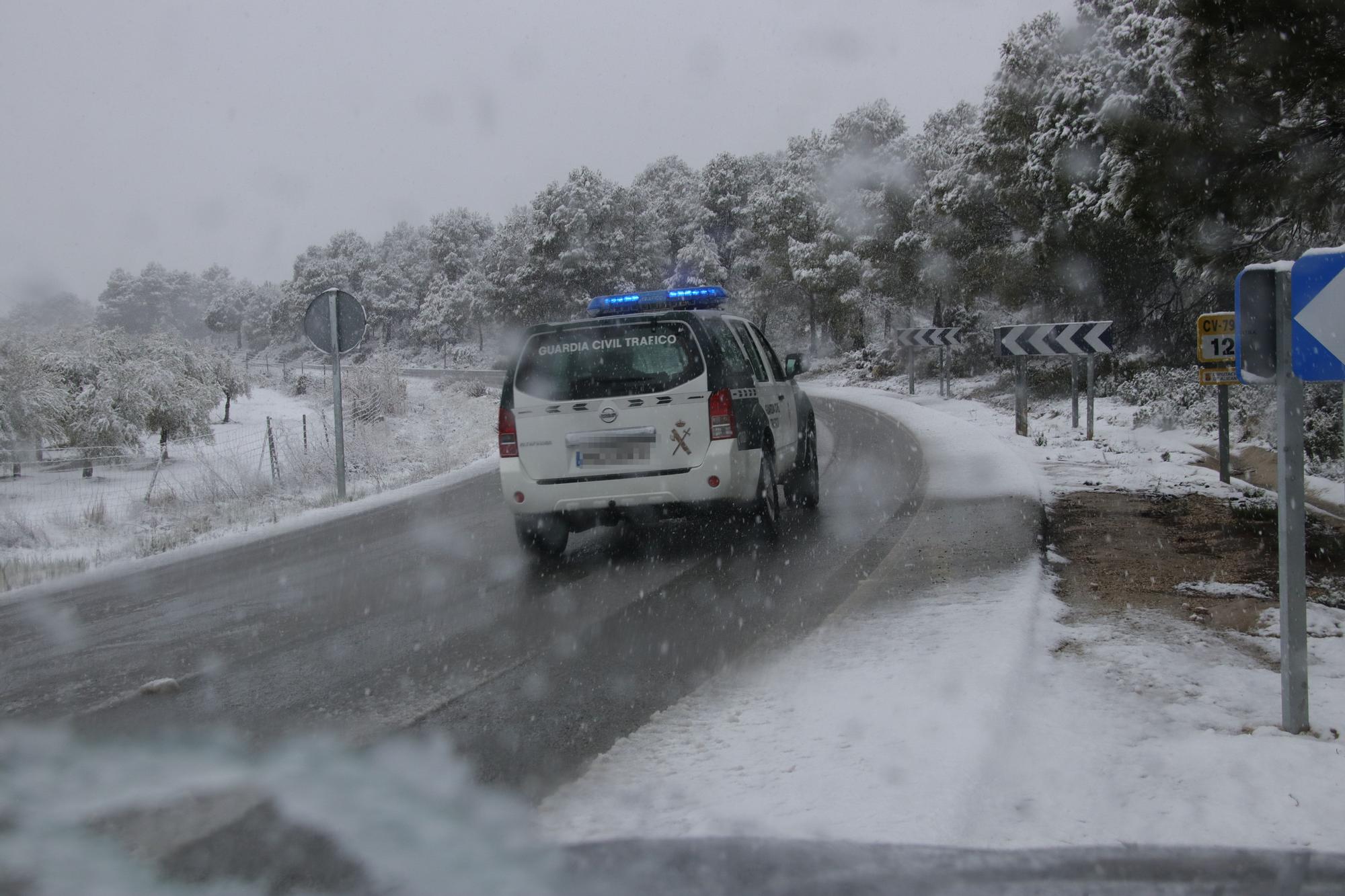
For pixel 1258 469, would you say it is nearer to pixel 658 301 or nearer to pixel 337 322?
pixel 658 301

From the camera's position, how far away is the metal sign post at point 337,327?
43.9 ft

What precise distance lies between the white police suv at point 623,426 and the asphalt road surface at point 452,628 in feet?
1.64

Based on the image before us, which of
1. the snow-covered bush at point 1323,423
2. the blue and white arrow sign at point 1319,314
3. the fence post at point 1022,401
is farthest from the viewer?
the fence post at point 1022,401

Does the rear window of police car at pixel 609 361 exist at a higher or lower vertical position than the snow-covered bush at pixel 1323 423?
higher

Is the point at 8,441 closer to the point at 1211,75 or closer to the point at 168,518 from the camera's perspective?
the point at 168,518

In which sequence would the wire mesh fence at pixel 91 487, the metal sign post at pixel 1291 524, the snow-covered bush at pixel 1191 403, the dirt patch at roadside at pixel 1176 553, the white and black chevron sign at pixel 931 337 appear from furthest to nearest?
the white and black chevron sign at pixel 931 337 < the snow-covered bush at pixel 1191 403 < the wire mesh fence at pixel 91 487 < the dirt patch at roadside at pixel 1176 553 < the metal sign post at pixel 1291 524

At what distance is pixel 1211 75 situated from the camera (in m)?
10.3

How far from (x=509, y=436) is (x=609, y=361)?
0.95 meters

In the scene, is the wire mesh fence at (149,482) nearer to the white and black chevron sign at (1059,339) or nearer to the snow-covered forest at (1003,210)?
the snow-covered forest at (1003,210)

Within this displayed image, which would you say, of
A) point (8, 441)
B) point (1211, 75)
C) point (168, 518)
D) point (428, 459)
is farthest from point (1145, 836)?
point (8, 441)

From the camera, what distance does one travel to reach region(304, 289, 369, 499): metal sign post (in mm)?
13391

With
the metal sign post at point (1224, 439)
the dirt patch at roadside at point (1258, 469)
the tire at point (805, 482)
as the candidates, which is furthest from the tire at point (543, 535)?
the dirt patch at roadside at point (1258, 469)

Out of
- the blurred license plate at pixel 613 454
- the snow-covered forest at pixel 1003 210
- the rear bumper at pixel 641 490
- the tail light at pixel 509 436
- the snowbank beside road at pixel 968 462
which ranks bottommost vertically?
the snowbank beside road at pixel 968 462

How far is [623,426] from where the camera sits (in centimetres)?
766
